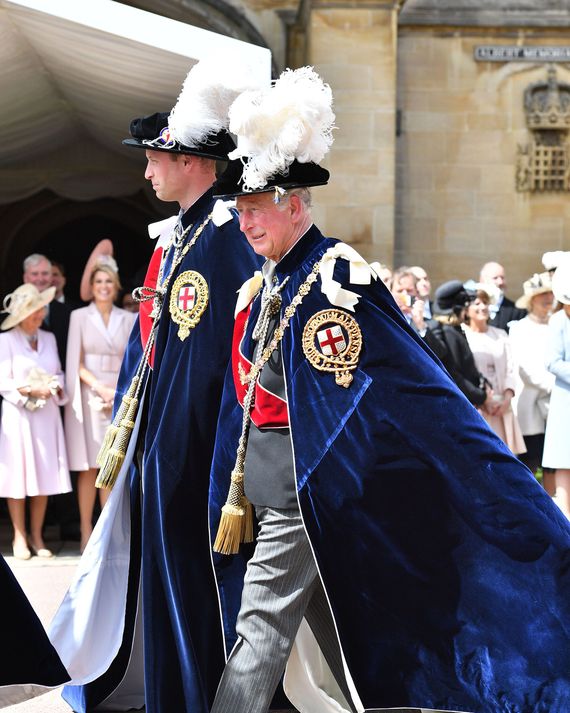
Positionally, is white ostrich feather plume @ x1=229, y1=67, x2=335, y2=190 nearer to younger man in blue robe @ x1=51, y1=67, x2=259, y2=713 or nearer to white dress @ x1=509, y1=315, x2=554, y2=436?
younger man in blue robe @ x1=51, y1=67, x2=259, y2=713

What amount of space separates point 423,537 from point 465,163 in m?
10.1

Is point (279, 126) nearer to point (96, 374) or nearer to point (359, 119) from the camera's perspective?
point (96, 374)

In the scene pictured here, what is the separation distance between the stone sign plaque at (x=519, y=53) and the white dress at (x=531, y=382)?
212 inches

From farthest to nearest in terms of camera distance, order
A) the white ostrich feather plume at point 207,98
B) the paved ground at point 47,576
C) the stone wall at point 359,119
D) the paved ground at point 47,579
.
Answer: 1. the stone wall at point 359,119
2. the paved ground at point 47,576
3. the paved ground at point 47,579
4. the white ostrich feather plume at point 207,98

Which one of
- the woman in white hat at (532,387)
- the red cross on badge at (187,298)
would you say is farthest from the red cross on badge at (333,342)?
the woman in white hat at (532,387)

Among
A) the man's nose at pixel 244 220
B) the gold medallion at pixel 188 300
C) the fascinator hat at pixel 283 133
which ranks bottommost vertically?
the gold medallion at pixel 188 300

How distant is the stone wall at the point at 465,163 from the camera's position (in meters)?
12.8

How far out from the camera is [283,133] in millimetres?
3328

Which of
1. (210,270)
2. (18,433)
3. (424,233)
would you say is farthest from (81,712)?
(424,233)

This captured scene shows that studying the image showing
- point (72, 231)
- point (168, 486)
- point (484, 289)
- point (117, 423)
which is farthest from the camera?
Result: point (72, 231)

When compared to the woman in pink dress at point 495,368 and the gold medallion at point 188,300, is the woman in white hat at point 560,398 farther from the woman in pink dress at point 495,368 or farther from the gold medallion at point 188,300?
the gold medallion at point 188,300

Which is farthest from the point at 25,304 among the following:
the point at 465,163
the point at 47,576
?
the point at 465,163

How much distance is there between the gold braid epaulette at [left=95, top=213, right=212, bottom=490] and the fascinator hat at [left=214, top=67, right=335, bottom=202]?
79 cm

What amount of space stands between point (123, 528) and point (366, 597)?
46.7 inches
